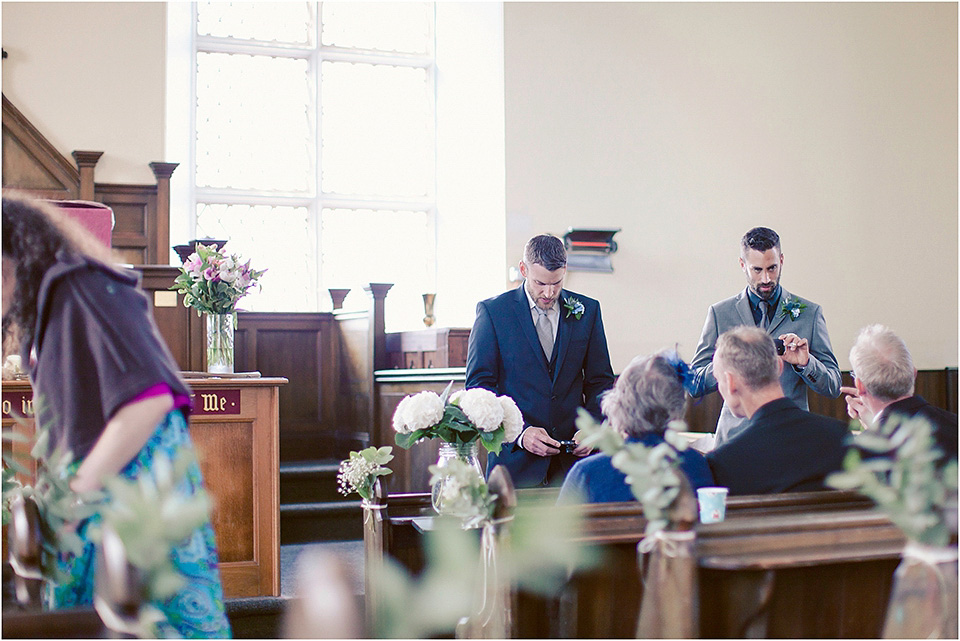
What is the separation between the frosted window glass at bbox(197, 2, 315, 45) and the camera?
750cm

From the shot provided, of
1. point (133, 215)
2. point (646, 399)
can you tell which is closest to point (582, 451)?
point (646, 399)

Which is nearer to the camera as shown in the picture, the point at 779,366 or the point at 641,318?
the point at 779,366

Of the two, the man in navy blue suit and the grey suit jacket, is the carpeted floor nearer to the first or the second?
the man in navy blue suit

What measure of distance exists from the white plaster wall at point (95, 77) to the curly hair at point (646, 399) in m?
5.38

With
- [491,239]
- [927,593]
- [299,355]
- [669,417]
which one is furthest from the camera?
[491,239]

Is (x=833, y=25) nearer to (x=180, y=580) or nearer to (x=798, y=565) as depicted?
(x=798, y=565)

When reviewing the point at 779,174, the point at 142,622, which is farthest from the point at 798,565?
the point at 779,174

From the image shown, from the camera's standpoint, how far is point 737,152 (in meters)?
7.50

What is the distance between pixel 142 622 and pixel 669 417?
4.75 ft

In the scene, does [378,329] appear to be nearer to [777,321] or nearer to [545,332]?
[545,332]

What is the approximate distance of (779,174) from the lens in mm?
7570

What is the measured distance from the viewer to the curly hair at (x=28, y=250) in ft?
4.93

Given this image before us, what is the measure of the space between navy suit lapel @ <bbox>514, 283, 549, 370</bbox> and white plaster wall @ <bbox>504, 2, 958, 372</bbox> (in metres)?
3.96

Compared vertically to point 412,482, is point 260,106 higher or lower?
higher
